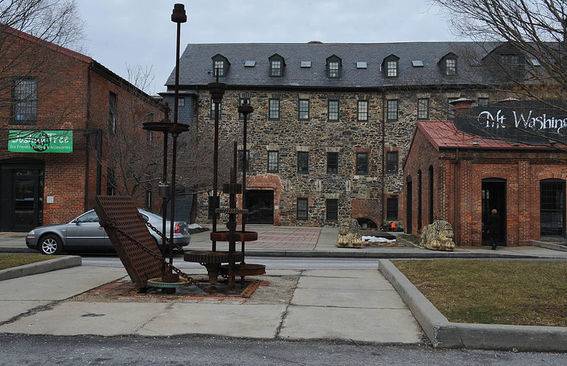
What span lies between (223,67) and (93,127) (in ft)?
58.3

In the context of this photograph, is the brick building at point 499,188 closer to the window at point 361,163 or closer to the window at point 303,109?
the window at point 361,163

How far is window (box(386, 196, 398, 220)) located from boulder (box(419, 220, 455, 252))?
1889 centimetres

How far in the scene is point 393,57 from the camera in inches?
1615

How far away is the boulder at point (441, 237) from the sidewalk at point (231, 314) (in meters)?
10.5

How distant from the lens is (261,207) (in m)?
40.8

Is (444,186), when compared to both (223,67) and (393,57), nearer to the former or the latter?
(393,57)

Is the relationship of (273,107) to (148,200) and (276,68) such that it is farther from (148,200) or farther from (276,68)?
(148,200)

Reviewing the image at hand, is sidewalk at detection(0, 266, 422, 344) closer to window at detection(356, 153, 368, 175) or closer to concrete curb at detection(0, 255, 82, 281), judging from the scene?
concrete curb at detection(0, 255, 82, 281)

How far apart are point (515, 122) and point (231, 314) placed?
9.21 meters

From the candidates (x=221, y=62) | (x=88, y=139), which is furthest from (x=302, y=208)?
(x=88, y=139)

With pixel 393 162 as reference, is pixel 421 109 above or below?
above

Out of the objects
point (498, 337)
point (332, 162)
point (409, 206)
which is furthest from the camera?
point (332, 162)

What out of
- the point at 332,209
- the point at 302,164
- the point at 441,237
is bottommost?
the point at 441,237

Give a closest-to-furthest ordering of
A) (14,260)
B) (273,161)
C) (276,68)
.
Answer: (14,260) < (273,161) < (276,68)
